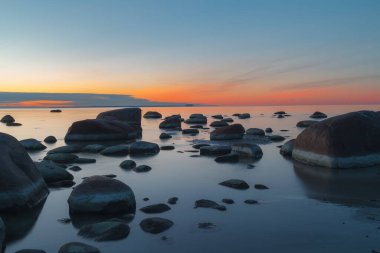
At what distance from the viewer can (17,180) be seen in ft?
34.8

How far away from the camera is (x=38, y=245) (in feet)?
26.3

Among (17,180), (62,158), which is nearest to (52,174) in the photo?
(17,180)

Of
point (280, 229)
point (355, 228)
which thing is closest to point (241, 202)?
point (280, 229)

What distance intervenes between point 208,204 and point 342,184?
5.74 meters

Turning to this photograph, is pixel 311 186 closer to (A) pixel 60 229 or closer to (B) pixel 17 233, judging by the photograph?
(A) pixel 60 229

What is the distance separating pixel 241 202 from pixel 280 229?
2.42 metres

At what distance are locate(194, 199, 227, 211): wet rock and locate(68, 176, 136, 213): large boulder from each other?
1.84m

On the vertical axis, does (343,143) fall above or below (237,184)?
above

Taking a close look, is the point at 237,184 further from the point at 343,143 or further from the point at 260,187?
the point at 343,143

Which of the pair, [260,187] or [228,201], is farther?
[260,187]

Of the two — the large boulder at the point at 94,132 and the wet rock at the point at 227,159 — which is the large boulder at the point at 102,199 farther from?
the large boulder at the point at 94,132

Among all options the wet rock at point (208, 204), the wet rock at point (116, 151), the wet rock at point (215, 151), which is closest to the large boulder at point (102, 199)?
the wet rock at point (208, 204)

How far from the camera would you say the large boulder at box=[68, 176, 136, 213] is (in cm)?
998

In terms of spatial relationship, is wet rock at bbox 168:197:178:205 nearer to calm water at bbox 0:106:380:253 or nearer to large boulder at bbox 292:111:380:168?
calm water at bbox 0:106:380:253
